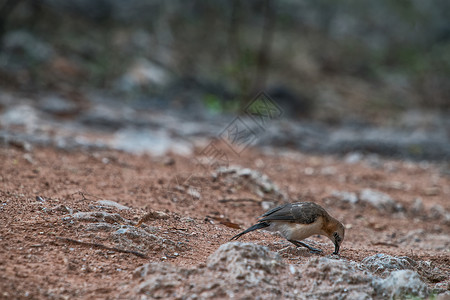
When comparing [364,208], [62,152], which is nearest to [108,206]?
[62,152]

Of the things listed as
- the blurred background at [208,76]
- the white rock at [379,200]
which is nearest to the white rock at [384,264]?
the white rock at [379,200]

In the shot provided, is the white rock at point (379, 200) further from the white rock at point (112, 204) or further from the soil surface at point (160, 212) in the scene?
the white rock at point (112, 204)

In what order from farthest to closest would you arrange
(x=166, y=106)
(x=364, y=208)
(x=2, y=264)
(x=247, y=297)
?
1. (x=166, y=106)
2. (x=364, y=208)
3. (x=2, y=264)
4. (x=247, y=297)

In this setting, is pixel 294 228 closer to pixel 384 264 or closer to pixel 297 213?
pixel 297 213

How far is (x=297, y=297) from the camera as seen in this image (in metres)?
2.74

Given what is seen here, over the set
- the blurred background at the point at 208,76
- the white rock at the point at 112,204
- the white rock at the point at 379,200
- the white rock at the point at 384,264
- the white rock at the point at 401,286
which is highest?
the blurred background at the point at 208,76

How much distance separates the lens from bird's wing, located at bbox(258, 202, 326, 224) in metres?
3.87

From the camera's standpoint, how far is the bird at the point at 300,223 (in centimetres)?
387

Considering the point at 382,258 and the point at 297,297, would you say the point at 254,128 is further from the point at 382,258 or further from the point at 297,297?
the point at 297,297

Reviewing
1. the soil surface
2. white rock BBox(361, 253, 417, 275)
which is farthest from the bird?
white rock BBox(361, 253, 417, 275)

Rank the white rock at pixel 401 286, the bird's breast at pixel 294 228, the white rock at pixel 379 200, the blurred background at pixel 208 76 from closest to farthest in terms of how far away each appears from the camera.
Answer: the white rock at pixel 401 286 < the bird's breast at pixel 294 228 < the white rock at pixel 379 200 < the blurred background at pixel 208 76

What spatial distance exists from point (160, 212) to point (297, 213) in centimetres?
131

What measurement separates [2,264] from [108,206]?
142 cm

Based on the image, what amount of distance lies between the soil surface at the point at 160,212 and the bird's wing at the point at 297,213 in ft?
0.83
